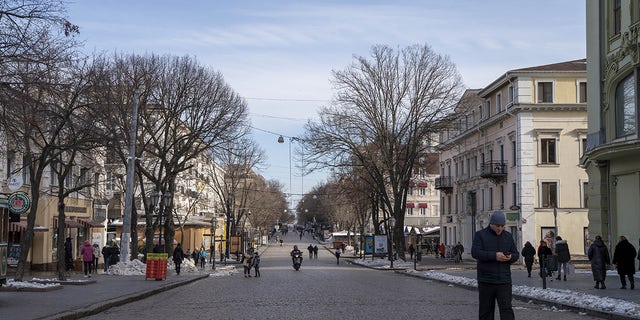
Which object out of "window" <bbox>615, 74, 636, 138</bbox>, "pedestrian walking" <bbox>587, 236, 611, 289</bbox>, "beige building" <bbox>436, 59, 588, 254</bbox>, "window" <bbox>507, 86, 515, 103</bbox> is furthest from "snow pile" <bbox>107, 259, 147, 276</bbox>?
"window" <bbox>507, 86, 515, 103</bbox>

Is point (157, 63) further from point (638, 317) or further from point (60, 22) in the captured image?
point (638, 317)

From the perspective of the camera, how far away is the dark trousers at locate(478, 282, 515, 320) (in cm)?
1055

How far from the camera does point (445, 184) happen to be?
77.9m

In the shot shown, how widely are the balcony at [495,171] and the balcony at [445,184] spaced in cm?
1534

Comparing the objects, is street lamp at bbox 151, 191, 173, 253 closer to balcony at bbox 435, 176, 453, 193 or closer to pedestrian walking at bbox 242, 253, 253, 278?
pedestrian walking at bbox 242, 253, 253, 278

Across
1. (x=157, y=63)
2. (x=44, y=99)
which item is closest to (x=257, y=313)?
(x=44, y=99)

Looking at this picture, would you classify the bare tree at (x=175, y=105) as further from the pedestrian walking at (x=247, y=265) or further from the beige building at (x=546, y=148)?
the beige building at (x=546, y=148)

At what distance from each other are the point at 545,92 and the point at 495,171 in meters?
7.65

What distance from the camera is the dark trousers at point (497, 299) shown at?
10.6m

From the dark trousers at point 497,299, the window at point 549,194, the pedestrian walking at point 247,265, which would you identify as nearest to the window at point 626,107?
the pedestrian walking at point 247,265

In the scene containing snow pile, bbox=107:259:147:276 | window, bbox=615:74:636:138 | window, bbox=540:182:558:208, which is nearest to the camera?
window, bbox=615:74:636:138

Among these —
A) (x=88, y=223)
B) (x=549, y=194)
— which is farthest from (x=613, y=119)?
(x=88, y=223)

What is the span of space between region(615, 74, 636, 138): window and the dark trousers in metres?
21.5

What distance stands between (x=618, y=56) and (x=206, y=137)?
22258 millimetres
